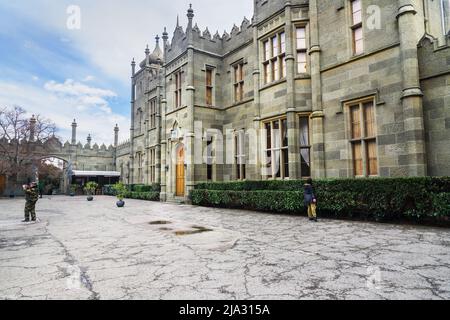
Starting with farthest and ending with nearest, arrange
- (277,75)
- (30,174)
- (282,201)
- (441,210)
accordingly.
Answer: (30,174)
(277,75)
(282,201)
(441,210)

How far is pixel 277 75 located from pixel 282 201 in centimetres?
611

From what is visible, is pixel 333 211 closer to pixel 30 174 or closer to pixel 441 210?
pixel 441 210

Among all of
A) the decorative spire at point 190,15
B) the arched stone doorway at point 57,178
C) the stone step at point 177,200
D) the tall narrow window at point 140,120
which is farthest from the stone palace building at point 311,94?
the arched stone doorway at point 57,178

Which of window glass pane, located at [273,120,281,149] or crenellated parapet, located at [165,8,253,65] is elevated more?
crenellated parapet, located at [165,8,253,65]

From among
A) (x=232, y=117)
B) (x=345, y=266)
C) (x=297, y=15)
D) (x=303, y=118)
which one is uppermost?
(x=297, y=15)

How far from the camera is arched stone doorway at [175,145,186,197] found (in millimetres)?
17438

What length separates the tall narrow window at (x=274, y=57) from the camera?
42.3ft

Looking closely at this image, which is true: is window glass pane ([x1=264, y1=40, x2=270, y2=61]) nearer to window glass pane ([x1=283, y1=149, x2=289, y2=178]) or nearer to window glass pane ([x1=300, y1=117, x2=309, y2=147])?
window glass pane ([x1=300, y1=117, x2=309, y2=147])

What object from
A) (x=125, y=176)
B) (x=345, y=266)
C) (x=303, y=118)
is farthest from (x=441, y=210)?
(x=125, y=176)

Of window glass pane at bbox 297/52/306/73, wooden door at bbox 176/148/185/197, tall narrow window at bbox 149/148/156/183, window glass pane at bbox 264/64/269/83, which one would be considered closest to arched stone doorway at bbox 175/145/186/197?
wooden door at bbox 176/148/185/197

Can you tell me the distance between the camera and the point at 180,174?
57.8ft

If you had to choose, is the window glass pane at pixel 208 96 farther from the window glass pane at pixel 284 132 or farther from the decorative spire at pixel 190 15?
the window glass pane at pixel 284 132

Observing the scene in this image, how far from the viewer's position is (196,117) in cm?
1641

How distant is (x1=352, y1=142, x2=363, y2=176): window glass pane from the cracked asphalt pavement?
3427 millimetres
